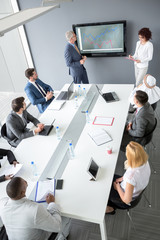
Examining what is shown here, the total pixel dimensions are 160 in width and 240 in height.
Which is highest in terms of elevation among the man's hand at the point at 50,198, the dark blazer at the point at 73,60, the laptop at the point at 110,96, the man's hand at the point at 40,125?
the dark blazer at the point at 73,60

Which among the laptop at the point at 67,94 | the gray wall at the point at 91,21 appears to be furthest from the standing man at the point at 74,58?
the laptop at the point at 67,94

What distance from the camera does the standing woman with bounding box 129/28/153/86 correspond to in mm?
4531

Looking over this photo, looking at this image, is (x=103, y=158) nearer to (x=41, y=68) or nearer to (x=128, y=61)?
(x=128, y=61)

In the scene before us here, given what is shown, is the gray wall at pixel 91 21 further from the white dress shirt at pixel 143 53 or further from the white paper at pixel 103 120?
the white paper at pixel 103 120

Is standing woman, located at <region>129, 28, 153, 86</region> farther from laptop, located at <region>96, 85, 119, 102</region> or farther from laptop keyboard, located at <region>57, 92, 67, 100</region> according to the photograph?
laptop keyboard, located at <region>57, 92, 67, 100</region>

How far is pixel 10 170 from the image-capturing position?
109 inches

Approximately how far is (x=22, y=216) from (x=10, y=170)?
90cm

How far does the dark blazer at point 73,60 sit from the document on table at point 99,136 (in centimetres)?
233

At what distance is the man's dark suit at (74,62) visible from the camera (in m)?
4.86

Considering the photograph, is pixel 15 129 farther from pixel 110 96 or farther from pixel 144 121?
pixel 144 121

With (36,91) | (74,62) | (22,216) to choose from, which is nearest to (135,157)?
(22,216)

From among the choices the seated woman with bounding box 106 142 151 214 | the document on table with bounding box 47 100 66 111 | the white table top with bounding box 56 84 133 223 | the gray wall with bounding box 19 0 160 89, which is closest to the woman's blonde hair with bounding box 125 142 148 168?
the seated woman with bounding box 106 142 151 214

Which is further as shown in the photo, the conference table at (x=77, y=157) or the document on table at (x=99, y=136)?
the document on table at (x=99, y=136)

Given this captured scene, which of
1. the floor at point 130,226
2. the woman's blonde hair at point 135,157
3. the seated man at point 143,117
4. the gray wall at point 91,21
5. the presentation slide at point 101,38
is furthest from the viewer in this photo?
the presentation slide at point 101,38
